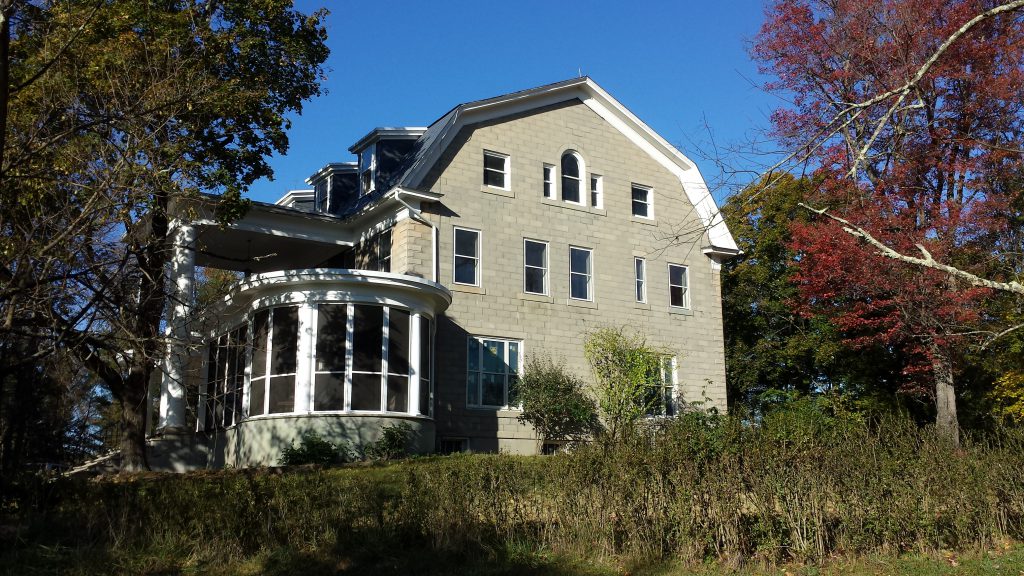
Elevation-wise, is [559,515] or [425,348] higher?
[425,348]

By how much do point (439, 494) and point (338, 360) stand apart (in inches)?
325

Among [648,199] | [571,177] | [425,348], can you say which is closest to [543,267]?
[571,177]

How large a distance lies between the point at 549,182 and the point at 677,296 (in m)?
5.22

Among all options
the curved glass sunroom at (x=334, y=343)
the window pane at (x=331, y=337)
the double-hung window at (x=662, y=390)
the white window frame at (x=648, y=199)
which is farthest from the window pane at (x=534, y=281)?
the window pane at (x=331, y=337)

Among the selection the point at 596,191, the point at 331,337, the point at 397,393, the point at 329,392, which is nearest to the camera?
the point at 329,392

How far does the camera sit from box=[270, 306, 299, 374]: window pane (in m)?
18.6

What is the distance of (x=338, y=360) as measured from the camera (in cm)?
1838

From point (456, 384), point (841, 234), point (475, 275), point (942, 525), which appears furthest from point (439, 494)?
point (841, 234)

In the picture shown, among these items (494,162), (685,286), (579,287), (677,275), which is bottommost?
(579,287)

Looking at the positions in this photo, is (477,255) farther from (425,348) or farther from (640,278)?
(640,278)

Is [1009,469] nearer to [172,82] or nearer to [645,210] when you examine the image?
[172,82]

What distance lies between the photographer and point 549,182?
24703mm

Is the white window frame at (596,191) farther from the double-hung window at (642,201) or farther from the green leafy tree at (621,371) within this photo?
the green leafy tree at (621,371)

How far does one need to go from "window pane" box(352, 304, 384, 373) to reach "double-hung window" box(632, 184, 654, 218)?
10.3 m
